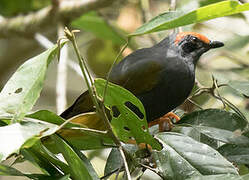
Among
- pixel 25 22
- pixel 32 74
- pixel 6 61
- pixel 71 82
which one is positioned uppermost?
pixel 32 74

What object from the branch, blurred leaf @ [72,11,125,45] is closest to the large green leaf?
the branch

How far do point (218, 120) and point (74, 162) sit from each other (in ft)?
2.28

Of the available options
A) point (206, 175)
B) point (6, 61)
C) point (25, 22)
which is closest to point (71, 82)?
point (6, 61)

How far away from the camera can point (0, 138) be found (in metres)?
1.41

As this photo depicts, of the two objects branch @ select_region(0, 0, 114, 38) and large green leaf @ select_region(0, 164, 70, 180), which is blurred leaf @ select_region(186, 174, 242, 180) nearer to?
large green leaf @ select_region(0, 164, 70, 180)

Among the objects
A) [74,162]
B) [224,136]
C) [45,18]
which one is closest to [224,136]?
[224,136]

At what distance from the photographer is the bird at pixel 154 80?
2543mm

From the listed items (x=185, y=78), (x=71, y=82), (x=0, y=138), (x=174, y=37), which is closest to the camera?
(x=0, y=138)

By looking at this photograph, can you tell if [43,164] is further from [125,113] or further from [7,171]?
[125,113]

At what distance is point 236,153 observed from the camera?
1927mm

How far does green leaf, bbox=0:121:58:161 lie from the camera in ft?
4.47

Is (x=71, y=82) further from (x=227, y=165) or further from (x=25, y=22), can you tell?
(x=227, y=165)

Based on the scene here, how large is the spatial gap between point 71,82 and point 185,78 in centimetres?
403

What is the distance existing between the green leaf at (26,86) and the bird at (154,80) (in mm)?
893
